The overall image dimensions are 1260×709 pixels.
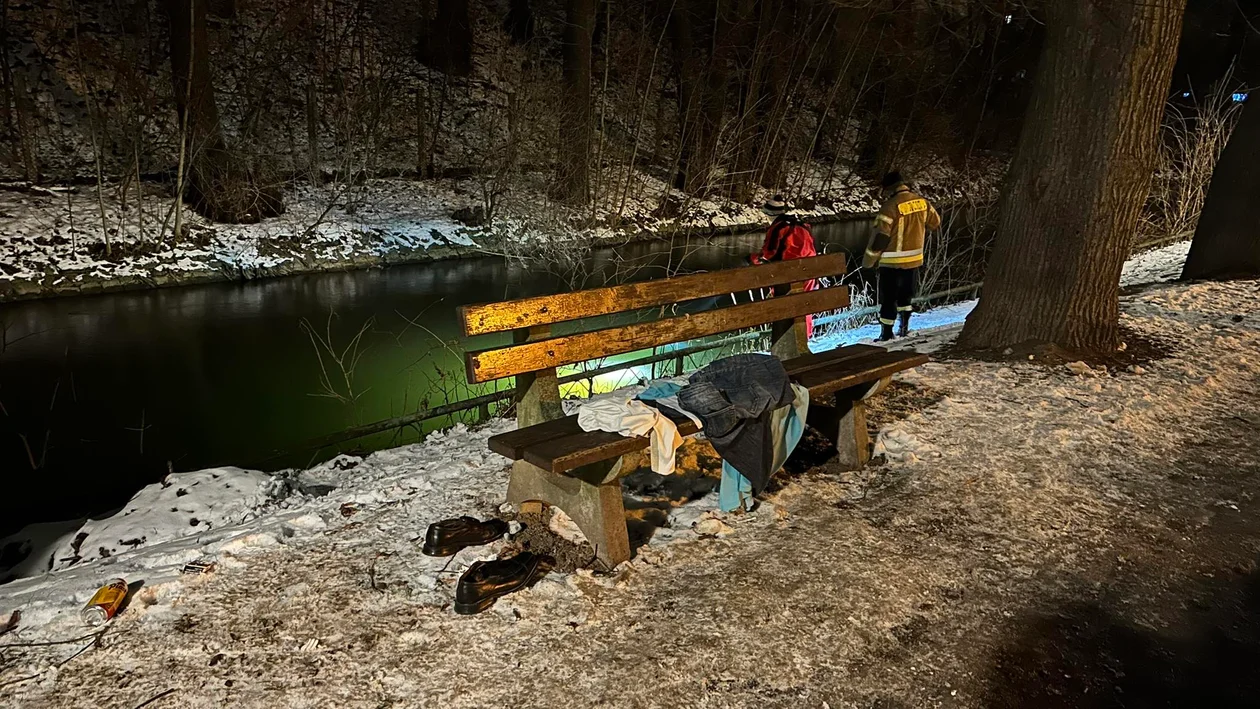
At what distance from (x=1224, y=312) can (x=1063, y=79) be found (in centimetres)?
341

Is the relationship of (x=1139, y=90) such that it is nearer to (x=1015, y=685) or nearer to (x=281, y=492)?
(x=1015, y=685)

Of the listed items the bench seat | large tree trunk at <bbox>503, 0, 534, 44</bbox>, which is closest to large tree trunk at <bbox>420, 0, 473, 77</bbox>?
large tree trunk at <bbox>503, 0, 534, 44</bbox>

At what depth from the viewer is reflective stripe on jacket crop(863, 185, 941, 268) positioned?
8.22 meters

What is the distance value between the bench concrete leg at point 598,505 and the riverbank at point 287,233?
392 inches

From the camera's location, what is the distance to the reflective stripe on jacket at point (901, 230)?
8219 mm

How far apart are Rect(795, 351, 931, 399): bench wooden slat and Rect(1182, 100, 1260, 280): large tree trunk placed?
22.5 feet

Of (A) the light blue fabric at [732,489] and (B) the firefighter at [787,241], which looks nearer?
(A) the light blue fabric at [732,489]

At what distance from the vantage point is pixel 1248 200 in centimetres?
924

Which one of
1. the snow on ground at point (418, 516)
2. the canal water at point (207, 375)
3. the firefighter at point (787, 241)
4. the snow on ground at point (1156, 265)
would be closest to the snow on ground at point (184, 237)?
the canal water at point (207, 375)

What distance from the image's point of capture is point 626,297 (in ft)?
13.6

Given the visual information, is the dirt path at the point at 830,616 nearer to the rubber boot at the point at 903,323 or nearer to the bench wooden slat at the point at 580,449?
the bench wooden slat at the point at 580,449

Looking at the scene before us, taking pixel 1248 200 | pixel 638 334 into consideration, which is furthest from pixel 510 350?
pixel 1248 200

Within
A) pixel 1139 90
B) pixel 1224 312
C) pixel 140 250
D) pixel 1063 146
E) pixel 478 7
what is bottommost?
pixel 140 250

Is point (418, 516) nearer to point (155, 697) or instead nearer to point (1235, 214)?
point (155, 697)
